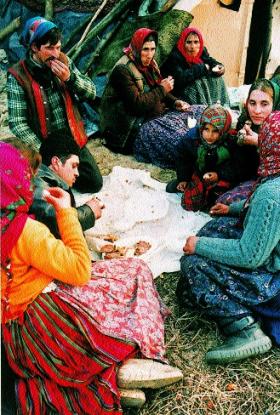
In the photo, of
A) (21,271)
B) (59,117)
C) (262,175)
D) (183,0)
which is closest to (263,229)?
(262,175)

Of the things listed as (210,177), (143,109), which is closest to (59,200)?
(210,177)

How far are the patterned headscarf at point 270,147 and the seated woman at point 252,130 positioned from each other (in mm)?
885

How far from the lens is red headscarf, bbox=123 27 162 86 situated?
4.88 metres

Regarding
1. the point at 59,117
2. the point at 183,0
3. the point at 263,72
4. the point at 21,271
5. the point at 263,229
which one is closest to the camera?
the point at 21,271

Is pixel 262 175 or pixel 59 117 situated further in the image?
pixel 59 117

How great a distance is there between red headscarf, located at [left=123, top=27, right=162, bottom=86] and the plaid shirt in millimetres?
848

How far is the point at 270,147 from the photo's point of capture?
8.77 ft

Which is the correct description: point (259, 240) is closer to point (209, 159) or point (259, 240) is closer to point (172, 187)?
point (209, 159)

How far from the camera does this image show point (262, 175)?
9.02ft

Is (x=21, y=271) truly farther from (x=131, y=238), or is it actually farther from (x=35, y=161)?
(x=131, y=238)

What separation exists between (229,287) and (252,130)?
1632 millimetres

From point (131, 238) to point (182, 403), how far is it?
1.45 m

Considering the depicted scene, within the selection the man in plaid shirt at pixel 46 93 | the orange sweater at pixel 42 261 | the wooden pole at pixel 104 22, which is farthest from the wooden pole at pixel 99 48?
the orange sweater at pixel 42 261

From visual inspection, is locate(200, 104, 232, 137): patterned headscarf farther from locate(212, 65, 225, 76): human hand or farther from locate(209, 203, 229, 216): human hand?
locate(212, 65, 225, 76): human hand
